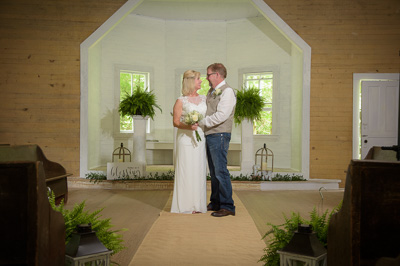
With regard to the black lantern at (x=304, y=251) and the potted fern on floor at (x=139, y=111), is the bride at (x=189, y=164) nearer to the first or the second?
the black lantern at (x=304, y=251)

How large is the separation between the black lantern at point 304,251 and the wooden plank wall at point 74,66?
6.23m

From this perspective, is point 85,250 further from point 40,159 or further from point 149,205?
point 149,205

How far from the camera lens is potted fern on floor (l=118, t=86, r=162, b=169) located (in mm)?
8211

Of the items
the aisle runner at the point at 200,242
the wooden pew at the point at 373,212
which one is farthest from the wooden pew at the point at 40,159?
the wooden pew at the point at 373,212

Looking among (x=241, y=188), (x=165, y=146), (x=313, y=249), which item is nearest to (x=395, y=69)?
(x=241, y=188)

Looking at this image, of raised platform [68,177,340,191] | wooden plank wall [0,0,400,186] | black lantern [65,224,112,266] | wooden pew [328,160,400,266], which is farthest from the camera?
wooden plank wall [0,0,400,186]

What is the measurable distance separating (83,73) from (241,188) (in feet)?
13.1

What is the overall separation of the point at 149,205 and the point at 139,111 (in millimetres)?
2785

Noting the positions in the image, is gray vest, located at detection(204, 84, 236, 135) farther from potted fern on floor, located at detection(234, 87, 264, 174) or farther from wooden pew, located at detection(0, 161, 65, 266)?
wooden pew, located at detection(0, 161, 65, 266)

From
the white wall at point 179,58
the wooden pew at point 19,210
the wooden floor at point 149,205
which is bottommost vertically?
the wooden floor at point 149,205

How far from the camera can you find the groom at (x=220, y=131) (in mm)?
4984

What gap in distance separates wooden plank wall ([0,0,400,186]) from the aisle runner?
3993 millimetres

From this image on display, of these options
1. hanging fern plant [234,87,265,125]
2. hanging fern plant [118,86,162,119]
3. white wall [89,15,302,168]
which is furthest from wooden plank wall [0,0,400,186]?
white wall [89,15,302,168]

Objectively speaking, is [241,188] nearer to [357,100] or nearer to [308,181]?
[308,181]
